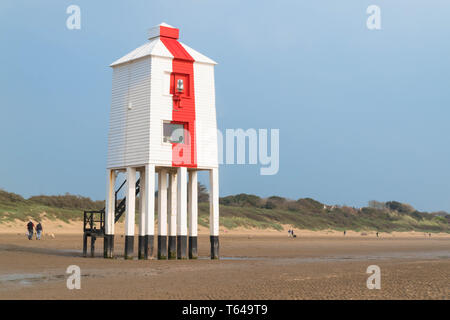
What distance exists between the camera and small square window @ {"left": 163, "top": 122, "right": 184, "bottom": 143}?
2823 cm

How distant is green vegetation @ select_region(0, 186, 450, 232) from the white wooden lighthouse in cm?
2545

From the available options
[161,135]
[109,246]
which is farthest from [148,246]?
[161,135]

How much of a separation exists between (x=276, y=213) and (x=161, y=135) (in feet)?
197

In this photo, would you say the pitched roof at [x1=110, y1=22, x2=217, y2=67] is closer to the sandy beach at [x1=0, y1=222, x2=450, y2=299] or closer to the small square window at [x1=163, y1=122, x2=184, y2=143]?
the small square window at [x1=163, y1=122, x2=184, y2=143]

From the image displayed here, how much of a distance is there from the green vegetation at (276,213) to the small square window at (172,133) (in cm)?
2753

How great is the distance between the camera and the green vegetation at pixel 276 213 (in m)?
57.5

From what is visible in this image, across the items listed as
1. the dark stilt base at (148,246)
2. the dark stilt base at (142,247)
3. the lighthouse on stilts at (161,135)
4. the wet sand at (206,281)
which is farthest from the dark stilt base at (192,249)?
the wet sand at (206,281)

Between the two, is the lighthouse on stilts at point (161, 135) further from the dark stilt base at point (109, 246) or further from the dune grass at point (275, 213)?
the dune grass at point (275, 213)

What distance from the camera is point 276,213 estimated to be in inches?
3383

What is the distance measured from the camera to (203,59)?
29.7 meters

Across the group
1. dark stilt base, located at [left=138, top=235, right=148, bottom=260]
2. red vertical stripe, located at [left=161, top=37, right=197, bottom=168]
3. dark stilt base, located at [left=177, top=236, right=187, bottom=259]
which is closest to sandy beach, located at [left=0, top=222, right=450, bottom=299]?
dark stilt base, located at [left=138, top=235, right=148, bottom=260]
